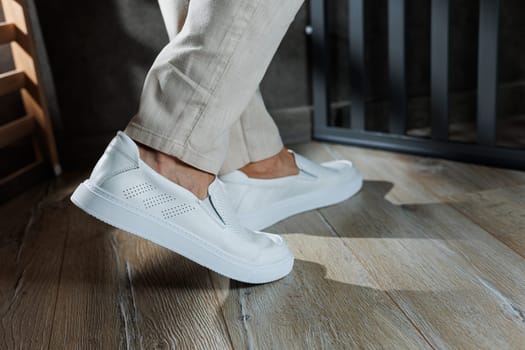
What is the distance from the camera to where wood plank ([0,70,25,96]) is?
132 cm

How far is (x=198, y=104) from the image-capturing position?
2.59 feet

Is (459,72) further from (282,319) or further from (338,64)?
(282,319)

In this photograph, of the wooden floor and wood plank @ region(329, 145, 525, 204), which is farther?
wood plank @ region(329, 145, 525, 204)

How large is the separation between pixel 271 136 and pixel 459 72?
89 cm

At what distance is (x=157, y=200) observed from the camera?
0.82m

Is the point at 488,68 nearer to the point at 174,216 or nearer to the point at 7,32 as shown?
the point at 174,216

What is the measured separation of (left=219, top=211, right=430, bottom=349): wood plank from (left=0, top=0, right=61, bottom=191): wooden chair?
2.57 ft

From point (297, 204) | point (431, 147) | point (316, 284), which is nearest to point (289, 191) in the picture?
point (297, 204)

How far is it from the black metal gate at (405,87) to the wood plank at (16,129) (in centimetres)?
73

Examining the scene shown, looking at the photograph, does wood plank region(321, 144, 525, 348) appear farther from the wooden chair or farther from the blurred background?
the wooden chair

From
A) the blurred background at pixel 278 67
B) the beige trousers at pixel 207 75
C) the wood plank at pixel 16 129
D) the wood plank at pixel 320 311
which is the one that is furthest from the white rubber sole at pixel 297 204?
the wood plank at pixel 16 129

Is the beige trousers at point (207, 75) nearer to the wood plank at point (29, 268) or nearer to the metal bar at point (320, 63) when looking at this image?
the wood plank at point (29, 268)

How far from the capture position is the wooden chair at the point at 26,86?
136 cm

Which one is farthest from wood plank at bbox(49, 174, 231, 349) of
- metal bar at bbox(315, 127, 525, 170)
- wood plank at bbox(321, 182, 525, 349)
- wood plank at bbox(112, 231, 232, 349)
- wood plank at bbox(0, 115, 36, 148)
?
metal bar at bbox(315, 127, 525, 170)
